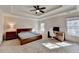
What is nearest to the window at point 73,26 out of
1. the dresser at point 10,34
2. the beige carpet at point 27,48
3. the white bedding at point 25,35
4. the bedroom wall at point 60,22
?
the bedroom wall at point 60,22

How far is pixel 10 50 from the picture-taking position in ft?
4.91

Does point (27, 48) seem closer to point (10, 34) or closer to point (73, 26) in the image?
point (10, 34)

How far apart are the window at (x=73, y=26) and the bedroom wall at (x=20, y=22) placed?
61 cm

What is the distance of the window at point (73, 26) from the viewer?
56.6 inches

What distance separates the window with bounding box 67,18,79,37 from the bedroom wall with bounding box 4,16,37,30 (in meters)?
0.61

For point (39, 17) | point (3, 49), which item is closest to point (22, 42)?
point (3, 49)

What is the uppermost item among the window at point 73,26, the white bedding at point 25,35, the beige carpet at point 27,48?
the window at point 73,26

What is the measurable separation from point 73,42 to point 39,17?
0.75 meters

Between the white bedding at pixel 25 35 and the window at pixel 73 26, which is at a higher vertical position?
the window at pixel 73 26

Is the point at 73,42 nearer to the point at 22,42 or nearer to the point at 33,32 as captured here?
the point at 33,32

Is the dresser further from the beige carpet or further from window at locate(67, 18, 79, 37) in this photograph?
window at locate(67, 18, 79, 37)

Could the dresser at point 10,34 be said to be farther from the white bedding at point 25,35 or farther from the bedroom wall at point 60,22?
the bedroom wall at point 60,22

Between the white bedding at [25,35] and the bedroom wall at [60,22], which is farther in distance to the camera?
the white bedding at [25,35]

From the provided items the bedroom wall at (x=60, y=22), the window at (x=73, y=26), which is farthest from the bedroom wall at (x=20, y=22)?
the window at (x=73, y=26)
